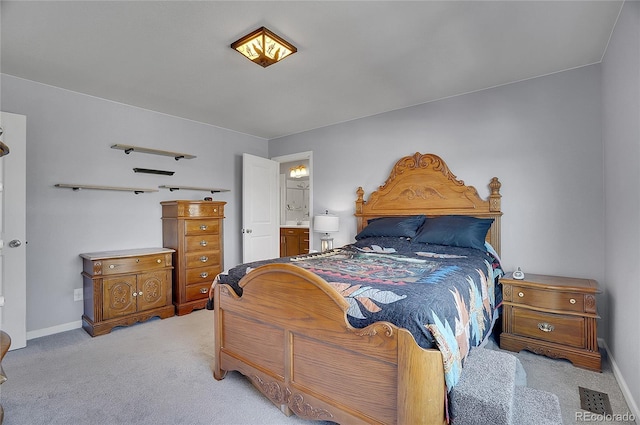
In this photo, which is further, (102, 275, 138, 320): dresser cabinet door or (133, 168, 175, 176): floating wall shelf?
(133, 168, 175, 176): floating wall shelf

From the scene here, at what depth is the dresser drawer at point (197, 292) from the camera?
368cm

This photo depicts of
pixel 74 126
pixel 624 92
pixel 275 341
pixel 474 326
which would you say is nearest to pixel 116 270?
pixel 74 126

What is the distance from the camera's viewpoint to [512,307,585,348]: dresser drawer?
2309mm

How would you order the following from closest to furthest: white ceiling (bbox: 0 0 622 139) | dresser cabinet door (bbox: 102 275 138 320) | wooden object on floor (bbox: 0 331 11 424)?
1. wooden object on floor (bbox: 0 331 11 424)
2. white ceiling (bbox: 0 0 622 139)
3. dresser cabinet door (bbox: 102 275 138 320)

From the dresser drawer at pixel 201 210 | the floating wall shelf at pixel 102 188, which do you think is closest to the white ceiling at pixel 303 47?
the floating wall shelf at pixel 102 188

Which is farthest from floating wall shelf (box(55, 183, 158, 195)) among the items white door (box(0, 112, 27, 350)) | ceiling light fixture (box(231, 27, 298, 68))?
ceiling light fixture (box(231, 27, 298, 68))

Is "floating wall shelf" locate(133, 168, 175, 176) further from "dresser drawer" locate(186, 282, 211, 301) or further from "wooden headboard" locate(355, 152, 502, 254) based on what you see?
"wooden headboard" locate(355, 152, 502, 254)

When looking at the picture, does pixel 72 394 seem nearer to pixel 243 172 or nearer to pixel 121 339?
pixel 121 339

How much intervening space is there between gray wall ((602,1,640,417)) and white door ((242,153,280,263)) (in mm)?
3882

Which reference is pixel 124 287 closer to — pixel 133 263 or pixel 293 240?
pixel 133 263

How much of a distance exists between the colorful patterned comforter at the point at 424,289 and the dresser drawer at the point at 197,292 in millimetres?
1688
